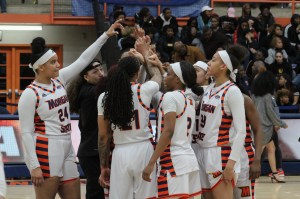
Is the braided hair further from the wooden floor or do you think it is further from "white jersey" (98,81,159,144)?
the wooden floor

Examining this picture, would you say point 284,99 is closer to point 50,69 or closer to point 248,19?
point 248,19

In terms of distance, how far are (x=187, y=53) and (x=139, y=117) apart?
10.5m

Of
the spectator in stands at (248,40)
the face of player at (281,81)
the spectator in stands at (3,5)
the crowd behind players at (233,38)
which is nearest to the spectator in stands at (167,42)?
the crowd behind players at (233,38)

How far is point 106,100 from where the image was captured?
738cm

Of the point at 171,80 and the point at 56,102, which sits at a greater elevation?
the point at 171,80

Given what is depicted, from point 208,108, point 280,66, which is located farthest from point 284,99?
point 208,108

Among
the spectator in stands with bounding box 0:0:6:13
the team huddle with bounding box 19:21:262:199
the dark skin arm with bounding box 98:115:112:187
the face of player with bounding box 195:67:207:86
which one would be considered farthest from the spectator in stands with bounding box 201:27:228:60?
the dark skin arm with bounding box 98:115:112:187

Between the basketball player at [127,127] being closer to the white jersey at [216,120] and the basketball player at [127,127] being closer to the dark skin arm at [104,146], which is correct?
the dark skin arm at [104,146]

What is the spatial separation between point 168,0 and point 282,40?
3.78 meters

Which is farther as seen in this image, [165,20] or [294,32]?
[294,32]

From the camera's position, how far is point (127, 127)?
7.37 meters

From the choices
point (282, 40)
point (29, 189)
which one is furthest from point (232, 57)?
point (282, 40)

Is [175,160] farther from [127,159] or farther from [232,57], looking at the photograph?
[232,57]

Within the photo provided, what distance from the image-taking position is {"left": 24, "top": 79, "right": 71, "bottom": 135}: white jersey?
301 inches
